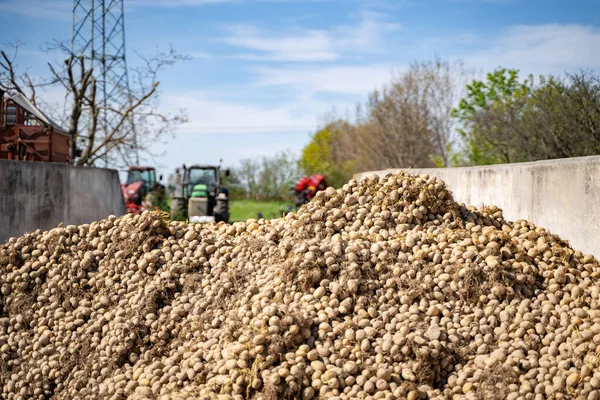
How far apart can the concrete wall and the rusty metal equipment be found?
49.7 inches

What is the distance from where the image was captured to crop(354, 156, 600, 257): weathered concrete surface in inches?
226

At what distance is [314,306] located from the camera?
4551 mm

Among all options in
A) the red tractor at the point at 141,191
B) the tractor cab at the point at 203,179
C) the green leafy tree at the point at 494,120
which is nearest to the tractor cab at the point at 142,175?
the red tractor at the point at 141,191

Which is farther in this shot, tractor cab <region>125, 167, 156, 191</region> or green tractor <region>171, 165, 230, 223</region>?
tractor cab <region>125, 167, 156, 191</region>

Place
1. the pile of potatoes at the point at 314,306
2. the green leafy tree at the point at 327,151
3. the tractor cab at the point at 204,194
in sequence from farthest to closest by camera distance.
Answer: the green leafy tree at the point at 327,151
the tractor cab at the point at 204,194
the pile of potatoes at the point at 314,306

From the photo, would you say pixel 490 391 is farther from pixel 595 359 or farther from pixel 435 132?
pixel 435 132

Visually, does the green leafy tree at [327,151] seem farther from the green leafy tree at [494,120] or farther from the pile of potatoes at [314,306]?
the pile of potatoes at [314,306]

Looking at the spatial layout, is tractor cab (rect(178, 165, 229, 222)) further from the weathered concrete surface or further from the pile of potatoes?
the pile of potatoes

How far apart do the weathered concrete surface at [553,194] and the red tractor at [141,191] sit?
27.1 ft

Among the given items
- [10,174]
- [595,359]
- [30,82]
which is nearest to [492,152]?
[30,82]

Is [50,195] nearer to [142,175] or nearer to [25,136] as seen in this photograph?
[25,136]

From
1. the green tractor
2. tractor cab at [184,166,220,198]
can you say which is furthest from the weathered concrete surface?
tractor cab at [184,166,220,198]

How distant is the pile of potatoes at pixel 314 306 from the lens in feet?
13.5

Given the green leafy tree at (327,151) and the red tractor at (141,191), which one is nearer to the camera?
the red tractor at (141,191)
